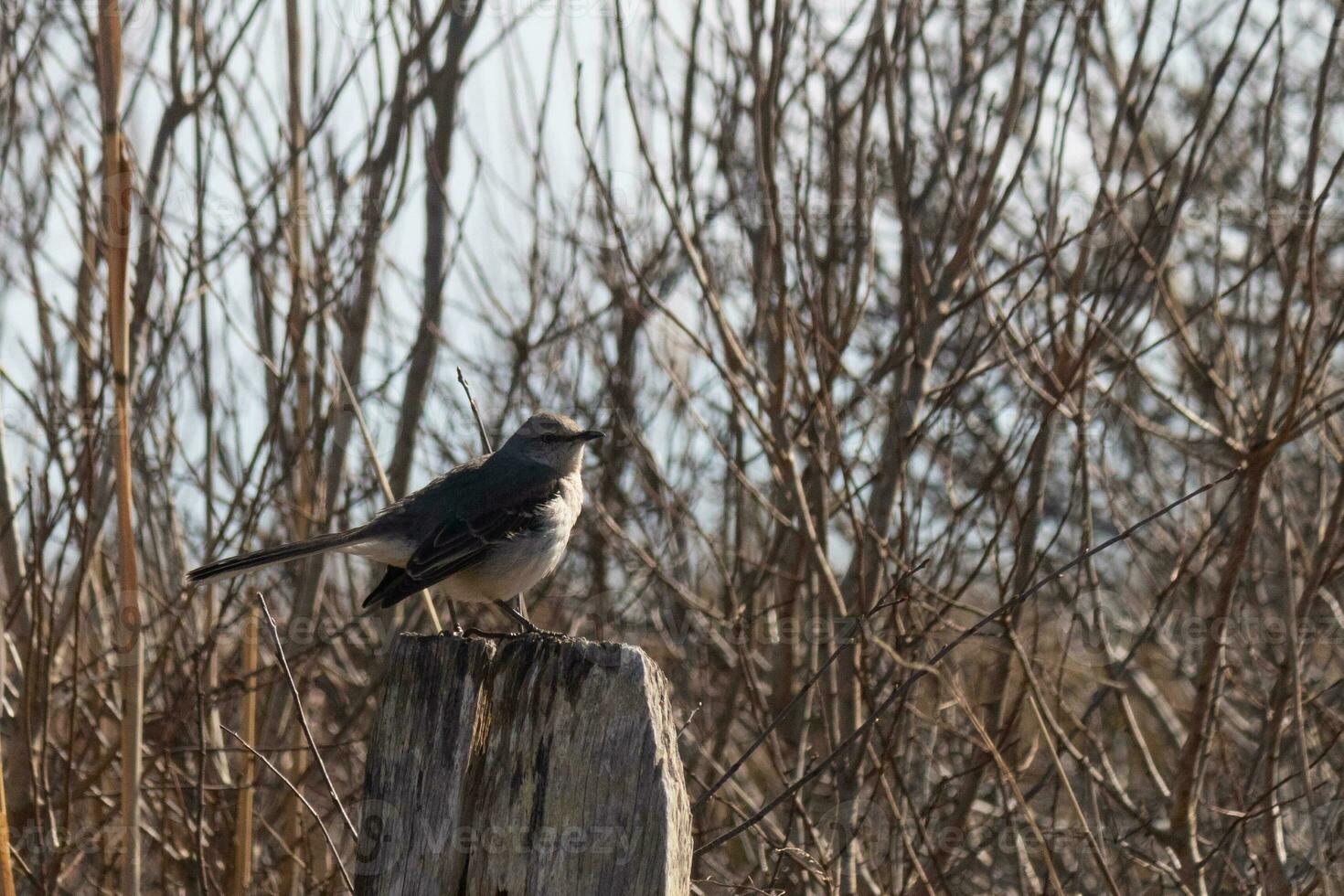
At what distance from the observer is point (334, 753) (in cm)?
607

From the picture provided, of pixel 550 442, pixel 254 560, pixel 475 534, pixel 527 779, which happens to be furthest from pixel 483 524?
pixel 527 779

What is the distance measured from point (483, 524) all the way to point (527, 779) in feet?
6.76

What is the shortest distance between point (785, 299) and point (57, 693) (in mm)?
3119

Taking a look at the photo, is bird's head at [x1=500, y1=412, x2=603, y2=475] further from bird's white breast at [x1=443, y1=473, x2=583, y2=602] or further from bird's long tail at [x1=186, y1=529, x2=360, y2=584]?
bird's long tail at [x1=186, y1=529, x2=360, y2=584]

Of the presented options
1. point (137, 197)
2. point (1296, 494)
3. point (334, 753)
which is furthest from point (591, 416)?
point (1296, 494)

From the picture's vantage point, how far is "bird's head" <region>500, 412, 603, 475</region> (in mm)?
4797

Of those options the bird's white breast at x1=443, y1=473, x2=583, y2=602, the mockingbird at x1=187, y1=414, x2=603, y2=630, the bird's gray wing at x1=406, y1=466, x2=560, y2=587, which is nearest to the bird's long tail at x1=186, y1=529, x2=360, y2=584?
the mockingbird at x1=187, y1=414, x2=603, y2=630

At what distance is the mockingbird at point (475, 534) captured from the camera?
13.3ft

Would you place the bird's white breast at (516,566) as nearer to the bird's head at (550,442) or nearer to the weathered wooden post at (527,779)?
the bird's head at (550,442)

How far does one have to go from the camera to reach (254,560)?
362cm

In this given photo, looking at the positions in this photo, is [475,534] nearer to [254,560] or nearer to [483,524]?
[483,524]

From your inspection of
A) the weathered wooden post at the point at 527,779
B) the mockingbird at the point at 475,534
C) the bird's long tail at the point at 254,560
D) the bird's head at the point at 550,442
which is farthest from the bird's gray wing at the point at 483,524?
the weathered wooden post at the point at 527,779

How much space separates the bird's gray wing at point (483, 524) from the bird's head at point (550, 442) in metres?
0.15

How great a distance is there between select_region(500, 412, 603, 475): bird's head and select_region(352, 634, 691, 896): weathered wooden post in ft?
7.77
